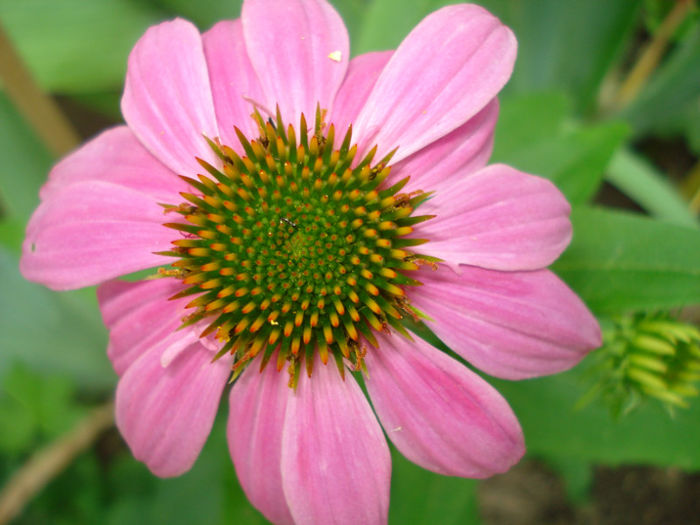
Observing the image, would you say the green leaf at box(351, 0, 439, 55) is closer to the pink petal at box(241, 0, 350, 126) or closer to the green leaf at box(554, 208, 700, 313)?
the pink petal at box(241, 0, 350, 126)

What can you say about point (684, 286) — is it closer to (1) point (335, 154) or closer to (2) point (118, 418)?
(1) point (335, 154)

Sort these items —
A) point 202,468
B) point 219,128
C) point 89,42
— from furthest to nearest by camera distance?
point 89,42 < point 202,468 < point 219,128

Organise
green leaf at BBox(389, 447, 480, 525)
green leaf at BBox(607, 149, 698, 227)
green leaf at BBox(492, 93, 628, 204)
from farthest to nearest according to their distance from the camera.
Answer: green leaf at BBox(607, 149, 698, 227), green leaf at BBox(389, 447, 480, 525), green leaf at BBox(492, 93, 628, 204)

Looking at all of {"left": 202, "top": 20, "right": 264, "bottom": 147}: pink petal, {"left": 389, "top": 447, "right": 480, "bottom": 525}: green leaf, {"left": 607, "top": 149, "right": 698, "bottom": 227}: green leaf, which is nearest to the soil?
{"left": 389, "top": 447, "right": 480, "bottom": 525}: green leaf

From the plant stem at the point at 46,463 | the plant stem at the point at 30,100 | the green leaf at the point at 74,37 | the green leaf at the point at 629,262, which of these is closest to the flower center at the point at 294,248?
the green leaf at the point at 629,262

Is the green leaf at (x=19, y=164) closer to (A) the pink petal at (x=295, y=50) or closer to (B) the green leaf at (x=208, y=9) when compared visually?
(B) the green leaf at (x=208, y=9)

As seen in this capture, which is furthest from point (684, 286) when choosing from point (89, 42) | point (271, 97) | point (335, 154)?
point (89, 42)

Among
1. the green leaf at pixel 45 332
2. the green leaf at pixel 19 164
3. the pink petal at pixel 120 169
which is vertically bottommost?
the green leaf at pixel 45 332
